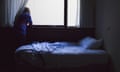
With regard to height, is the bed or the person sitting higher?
the person sitting

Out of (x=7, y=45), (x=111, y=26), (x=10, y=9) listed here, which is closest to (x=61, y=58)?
(x=111, y=26)

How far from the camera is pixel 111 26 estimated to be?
4.63m

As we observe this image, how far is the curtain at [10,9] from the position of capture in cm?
601

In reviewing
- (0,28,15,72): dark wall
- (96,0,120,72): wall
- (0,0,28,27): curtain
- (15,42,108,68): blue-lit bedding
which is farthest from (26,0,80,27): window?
(15,42,108,68): blue-lit bedding

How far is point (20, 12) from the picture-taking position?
6.02m

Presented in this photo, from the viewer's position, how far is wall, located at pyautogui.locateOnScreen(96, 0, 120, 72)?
4266mm

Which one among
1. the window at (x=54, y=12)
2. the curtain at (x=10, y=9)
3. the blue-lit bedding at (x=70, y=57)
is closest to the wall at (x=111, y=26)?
the blue-lit bedding at (x=70, y=57)

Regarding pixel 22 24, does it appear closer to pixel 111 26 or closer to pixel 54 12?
pixel 54 12

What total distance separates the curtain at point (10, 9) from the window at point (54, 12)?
0.26m

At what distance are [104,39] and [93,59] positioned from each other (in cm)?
71

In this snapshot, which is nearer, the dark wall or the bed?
the bed

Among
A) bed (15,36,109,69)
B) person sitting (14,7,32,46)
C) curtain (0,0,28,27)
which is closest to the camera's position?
bed (15,36,109,69)

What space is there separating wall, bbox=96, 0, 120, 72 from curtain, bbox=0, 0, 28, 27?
1.84m

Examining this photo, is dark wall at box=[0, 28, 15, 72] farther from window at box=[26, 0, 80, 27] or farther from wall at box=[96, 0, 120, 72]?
wall at box=[96, 0, 120, 72]
